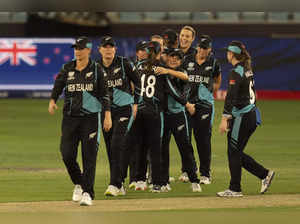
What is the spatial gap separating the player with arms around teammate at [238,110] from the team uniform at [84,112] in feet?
5.71

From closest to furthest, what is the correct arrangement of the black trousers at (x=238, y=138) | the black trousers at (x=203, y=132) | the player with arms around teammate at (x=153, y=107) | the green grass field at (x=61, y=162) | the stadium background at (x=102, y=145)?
the stadium background at (x=102, y=145), the black trousers at (x=238, y=138), the player with arms around teammate at (x=153, y=107), the green grass field at (x=61, y=162), the black trousers at (x=203, y=132)

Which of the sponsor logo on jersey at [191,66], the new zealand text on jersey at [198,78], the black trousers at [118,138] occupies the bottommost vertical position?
the black trousers at [118,138]

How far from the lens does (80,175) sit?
1182cm

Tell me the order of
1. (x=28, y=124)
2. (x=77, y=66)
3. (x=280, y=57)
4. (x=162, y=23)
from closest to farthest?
1. (x=77, y=66)
2. (x=28, y=124)
3. (x=280, y=57)
4. (x=162, y=23)

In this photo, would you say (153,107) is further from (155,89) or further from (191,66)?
(191,66)

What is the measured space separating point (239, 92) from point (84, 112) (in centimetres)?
221

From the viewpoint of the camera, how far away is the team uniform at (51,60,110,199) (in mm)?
11336

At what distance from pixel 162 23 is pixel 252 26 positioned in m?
3.39

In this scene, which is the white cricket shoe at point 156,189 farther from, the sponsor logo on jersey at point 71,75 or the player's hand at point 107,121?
the sponsor logo on jersey at point 71,75

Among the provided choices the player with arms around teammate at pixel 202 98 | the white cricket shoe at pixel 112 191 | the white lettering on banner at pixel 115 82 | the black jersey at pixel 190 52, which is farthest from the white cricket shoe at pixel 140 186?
the black jersey at pixel 190 52

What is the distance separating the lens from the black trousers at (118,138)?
12.3 m

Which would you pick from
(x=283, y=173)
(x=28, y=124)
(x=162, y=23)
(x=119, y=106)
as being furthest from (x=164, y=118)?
(x=162, y=23)

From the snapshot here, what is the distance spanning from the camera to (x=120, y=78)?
12.4m

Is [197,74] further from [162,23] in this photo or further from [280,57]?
[162,23]
